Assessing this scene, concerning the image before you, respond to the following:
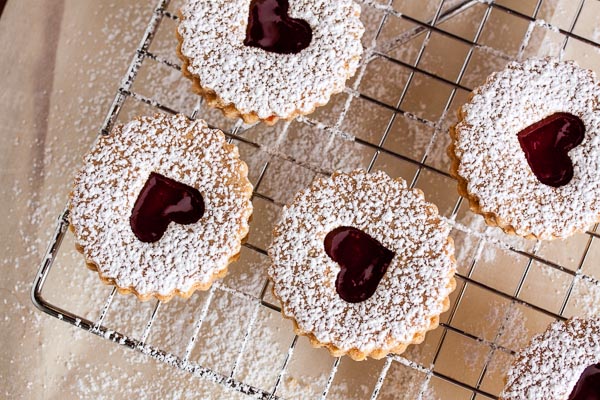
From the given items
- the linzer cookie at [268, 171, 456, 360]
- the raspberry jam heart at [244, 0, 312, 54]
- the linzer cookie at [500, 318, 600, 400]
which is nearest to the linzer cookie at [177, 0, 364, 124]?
the raspberry jam heart at [244, 0, 312, 54]

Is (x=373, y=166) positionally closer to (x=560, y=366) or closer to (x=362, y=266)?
(x=362, y=266)

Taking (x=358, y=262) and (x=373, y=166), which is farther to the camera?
(x=373, y=166)

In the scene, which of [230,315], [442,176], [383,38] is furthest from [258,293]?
[383,38]

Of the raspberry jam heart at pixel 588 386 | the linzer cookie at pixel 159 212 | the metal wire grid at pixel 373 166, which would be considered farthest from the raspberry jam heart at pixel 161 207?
the raspberry jam heart at pixel 588 386

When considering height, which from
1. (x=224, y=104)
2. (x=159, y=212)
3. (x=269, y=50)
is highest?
(x=269, y=50)

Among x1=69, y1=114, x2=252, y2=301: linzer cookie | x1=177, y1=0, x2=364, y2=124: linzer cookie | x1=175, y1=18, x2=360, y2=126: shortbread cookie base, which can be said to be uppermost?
x1=177, y1=0, x2=364, y2=124: linzer cookie

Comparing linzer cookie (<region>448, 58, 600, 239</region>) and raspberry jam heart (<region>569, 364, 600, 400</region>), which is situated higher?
linzer cookie (<region>448, 58, 600, 239</region>)

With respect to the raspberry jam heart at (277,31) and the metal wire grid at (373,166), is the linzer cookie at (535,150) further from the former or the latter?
the raspberry jam heart at (277,31)

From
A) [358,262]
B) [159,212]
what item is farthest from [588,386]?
[159,212]

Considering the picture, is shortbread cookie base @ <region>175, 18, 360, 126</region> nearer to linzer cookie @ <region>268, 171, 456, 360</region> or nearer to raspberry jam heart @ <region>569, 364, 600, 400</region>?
linzer cookie @ <region>268, 171, 456, 360</region>
